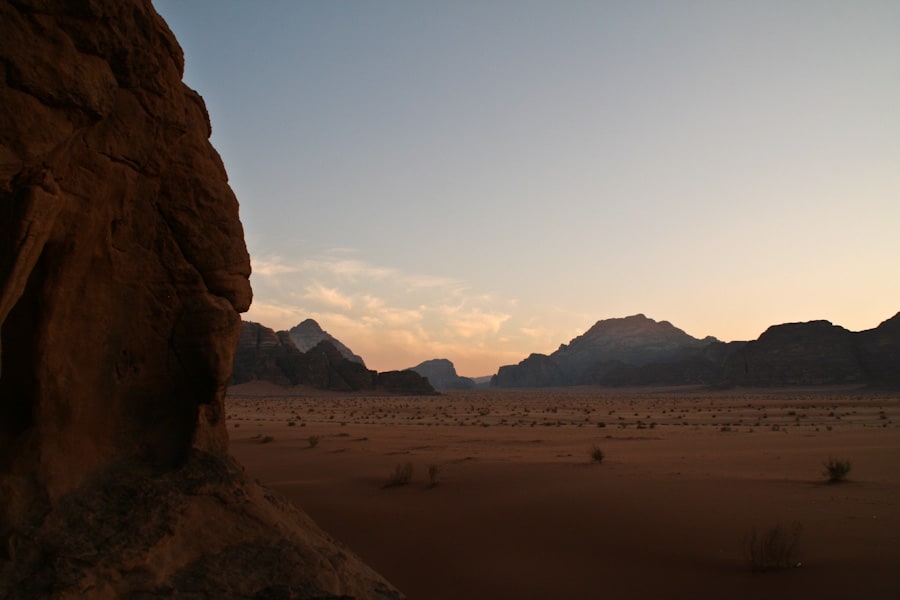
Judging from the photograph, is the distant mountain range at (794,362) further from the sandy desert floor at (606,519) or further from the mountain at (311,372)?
the sandy desert floor at (606,519)

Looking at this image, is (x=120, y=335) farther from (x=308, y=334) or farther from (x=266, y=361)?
(x=308, y=334)

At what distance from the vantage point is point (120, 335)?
4.68 m

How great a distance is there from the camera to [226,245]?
540 centimetres

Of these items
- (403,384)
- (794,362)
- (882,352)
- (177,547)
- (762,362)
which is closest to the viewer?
(177,547)

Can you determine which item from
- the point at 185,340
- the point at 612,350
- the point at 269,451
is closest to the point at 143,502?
the point at 185,340

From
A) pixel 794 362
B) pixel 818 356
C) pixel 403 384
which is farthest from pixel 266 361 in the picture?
pixel 818 356

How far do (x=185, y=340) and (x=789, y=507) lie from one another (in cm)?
788

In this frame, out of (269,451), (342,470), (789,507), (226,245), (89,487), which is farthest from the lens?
(269,451)

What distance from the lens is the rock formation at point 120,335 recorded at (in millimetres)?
3564

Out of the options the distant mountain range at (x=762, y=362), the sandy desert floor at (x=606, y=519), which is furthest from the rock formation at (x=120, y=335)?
the distant mountain range at (x=762, y=362)

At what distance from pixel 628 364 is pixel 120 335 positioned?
144611 mm

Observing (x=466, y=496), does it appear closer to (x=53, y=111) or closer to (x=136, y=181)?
(x=136, y=181)

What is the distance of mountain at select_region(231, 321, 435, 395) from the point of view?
89.9m

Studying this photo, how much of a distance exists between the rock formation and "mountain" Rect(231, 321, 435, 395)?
86.2 metres
